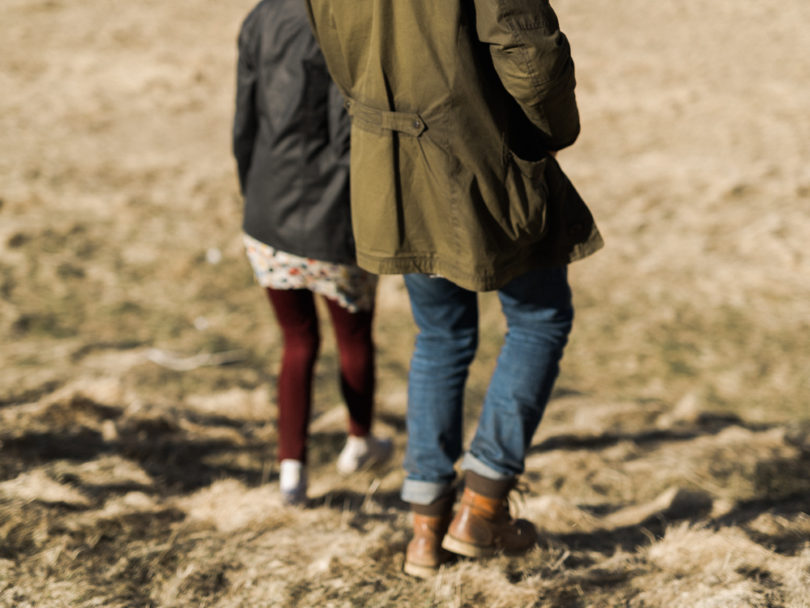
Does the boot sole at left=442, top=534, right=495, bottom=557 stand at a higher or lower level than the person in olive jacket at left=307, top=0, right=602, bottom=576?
lower

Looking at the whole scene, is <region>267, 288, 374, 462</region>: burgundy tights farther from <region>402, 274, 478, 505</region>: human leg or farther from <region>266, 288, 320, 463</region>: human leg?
<region>402, 274, 478, 505</region>: human leg

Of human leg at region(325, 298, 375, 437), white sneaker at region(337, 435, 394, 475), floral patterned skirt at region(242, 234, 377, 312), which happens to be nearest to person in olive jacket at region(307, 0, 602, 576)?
floral patterned skirt at region(242, 234, 377, 312)

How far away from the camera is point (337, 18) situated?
6.79 feet

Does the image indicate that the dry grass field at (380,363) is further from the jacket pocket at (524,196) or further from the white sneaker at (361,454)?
the jacket pocket at (524,196)

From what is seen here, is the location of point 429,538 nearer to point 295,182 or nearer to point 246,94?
point 295,182

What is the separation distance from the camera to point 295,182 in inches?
106

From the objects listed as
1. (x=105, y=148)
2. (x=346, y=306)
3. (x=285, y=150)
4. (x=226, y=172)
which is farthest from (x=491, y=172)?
(x=105, y=148)

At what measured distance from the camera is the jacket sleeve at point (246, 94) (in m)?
2.68

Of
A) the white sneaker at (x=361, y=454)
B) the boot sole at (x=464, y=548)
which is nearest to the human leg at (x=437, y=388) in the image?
the boot sole at (x=464, y=548)

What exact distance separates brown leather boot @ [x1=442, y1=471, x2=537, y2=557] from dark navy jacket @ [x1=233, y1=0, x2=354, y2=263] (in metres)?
0.92

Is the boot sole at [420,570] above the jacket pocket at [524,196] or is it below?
below

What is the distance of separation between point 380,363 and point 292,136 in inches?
105

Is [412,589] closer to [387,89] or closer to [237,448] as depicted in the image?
[387,89]

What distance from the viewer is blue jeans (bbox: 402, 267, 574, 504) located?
90.7 inches
